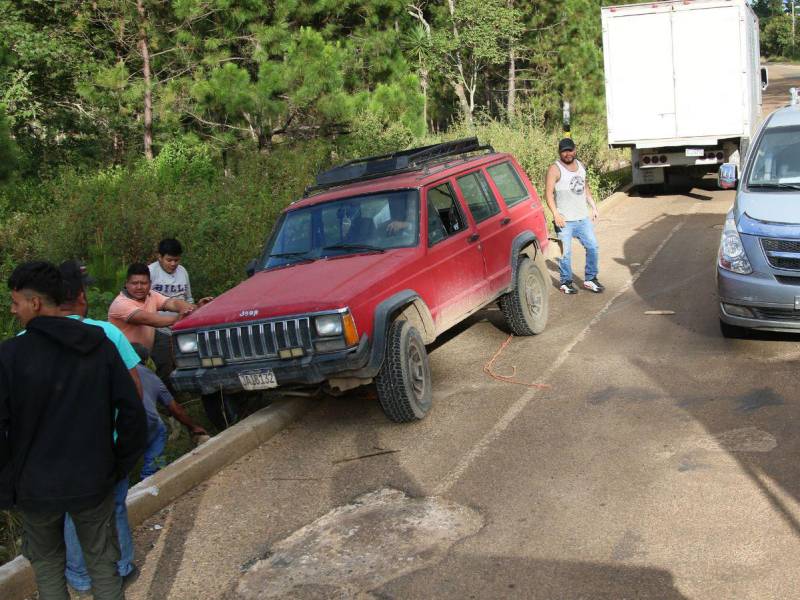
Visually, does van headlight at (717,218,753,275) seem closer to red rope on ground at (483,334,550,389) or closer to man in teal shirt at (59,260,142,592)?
red rope on ground at (483,334,550,389)

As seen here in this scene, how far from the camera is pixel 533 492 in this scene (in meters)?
5.73

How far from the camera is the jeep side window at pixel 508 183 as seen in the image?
976cm

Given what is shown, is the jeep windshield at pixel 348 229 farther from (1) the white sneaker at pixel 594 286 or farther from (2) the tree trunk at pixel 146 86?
(2) the tree trunk at pixel 146 86

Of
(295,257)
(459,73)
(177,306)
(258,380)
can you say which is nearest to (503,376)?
(295,257)

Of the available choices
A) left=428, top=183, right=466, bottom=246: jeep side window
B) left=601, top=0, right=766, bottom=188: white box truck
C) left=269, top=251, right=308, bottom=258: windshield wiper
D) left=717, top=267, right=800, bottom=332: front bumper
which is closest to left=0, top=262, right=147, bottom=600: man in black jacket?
left=269, top=251, right=308, bottom=258: windshield wiper

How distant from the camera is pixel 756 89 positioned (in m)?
20.0

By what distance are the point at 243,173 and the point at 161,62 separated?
5.56 m

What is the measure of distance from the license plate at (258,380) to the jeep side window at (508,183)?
375cm

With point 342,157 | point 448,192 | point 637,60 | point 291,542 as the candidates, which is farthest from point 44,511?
point 637,60

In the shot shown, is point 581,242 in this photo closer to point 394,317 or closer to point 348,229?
point 348,229

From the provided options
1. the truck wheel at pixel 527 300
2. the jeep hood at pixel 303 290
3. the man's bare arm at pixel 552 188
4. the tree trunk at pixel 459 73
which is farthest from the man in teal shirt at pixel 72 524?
the tree trunk at pixel 459 73

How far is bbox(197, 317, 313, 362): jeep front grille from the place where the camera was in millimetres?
6844

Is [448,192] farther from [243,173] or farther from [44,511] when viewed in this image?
[243,173]

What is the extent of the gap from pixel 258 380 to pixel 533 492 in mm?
2218
